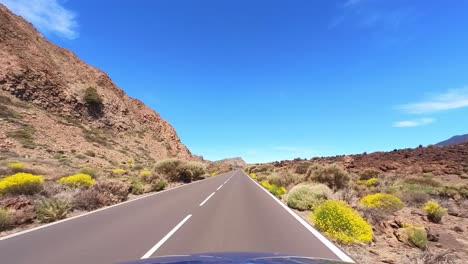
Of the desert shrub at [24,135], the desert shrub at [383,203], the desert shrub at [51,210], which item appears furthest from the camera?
the desert shrub at [24,135]

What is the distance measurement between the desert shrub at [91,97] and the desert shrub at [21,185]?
47212 mm

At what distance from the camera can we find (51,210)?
12.4m

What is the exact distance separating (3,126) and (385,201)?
126 ft

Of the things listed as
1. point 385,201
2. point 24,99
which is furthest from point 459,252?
point 24,99

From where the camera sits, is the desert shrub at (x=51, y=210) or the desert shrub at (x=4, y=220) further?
the desert shrub at (x=51, y=210)

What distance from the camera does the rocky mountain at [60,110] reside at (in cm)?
4234

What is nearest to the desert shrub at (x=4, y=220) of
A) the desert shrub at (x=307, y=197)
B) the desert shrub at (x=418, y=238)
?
the desert shrub at (x=307, y=197)

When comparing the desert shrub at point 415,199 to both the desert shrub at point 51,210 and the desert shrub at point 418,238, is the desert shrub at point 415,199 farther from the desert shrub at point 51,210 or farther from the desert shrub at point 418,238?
the desert shrub at point 51,210

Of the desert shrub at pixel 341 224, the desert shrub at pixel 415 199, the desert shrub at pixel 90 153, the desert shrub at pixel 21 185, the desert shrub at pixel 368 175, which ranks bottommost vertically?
the desert shrub at pixel 341 224

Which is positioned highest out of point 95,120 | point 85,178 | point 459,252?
point 95,120

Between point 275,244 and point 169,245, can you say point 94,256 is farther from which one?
point 275,244

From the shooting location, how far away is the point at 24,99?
164ft

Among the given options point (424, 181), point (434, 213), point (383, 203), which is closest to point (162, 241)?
point (434, 213)

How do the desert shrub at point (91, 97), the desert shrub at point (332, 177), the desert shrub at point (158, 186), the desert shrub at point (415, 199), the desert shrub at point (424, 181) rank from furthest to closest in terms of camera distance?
the desert shrub at point (91, 97) → the desert shrub at point (424, 181) → the desert shrub at point (158, 186) → the desert shrub at point (332, 177) → the desert shrub at point (415, 199)
